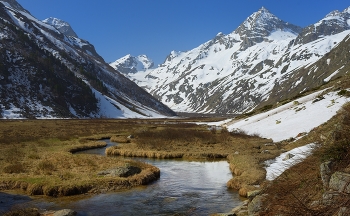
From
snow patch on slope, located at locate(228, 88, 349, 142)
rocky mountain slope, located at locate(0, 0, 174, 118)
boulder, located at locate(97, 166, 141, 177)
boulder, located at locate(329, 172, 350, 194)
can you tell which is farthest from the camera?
rocky mountain slope, located at locate(0, 0, 174, 118)

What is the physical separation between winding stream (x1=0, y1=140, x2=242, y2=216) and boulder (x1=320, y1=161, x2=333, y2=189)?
9457 millimetres

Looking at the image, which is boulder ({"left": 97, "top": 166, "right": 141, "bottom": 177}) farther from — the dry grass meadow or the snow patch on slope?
the snow patch on slope

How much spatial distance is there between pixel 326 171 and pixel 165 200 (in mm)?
12953

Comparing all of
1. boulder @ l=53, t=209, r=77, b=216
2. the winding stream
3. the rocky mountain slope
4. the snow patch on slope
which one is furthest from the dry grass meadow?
the rocky mountain slope

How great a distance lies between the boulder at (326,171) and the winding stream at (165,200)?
9457mm

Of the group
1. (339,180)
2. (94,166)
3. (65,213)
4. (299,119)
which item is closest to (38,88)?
(299,119)

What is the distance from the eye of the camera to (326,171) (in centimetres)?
1060

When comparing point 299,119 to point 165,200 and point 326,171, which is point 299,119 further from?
point 326,171

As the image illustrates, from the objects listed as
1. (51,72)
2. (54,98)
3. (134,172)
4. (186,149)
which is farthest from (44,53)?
(134,172)

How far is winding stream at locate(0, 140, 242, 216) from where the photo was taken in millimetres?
19109

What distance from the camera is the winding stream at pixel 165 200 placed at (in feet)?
62.7

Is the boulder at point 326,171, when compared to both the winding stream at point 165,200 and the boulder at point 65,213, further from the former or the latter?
the boulder at point 65,213

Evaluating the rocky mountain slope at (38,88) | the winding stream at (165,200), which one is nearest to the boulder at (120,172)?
the winding stream at (165,200)

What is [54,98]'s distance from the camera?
156625 mm
